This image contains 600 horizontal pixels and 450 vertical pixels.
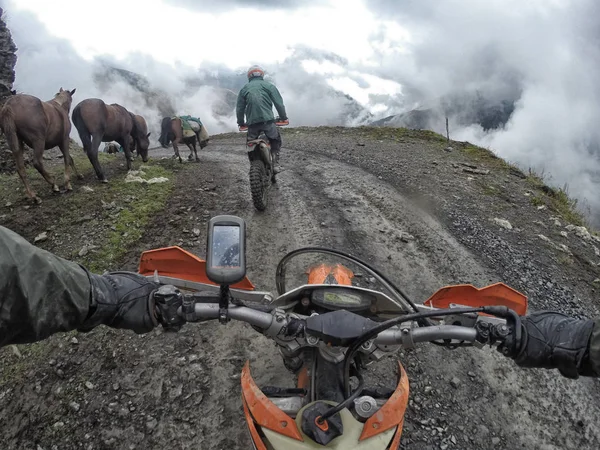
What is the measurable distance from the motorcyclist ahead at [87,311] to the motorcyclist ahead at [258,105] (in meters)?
5.87

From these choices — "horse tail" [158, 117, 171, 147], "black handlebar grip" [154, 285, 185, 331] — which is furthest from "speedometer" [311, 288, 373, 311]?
"horse tail" [158, 117, 171, 147]

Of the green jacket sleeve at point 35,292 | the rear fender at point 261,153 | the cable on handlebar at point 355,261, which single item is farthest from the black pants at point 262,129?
the green jacket sleeve at point 35,292

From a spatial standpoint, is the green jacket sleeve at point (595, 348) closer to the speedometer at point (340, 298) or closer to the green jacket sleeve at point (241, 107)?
the speedometer at point (340, 298)

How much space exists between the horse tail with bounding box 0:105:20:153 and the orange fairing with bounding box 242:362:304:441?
24.4 feet

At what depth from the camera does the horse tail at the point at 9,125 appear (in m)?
7.16

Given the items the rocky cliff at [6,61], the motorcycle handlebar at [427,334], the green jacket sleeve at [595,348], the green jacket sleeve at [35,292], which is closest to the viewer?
the green jacket sleeve at [35,292]

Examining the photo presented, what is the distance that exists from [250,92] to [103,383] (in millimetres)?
5462

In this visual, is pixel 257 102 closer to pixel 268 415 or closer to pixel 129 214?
pixel 129 214

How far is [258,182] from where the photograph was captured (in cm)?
686

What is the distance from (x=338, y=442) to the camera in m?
1.69

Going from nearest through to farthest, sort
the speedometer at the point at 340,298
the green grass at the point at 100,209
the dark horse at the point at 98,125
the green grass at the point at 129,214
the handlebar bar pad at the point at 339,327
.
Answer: the handlebar bar pad at the point at 339,327
the speedometer at the point at 340,298
the green grass at the point at 129,214
the green grass at the point at 100,209
the dark horse at the point at 98,125

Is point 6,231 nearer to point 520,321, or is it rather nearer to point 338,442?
point 338,442

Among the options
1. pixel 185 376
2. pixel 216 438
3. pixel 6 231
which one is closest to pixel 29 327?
pixel 6 231

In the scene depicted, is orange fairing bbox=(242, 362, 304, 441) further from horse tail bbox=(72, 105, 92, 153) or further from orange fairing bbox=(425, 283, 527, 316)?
horse tail bbox=(72, 105, 92, 153)
